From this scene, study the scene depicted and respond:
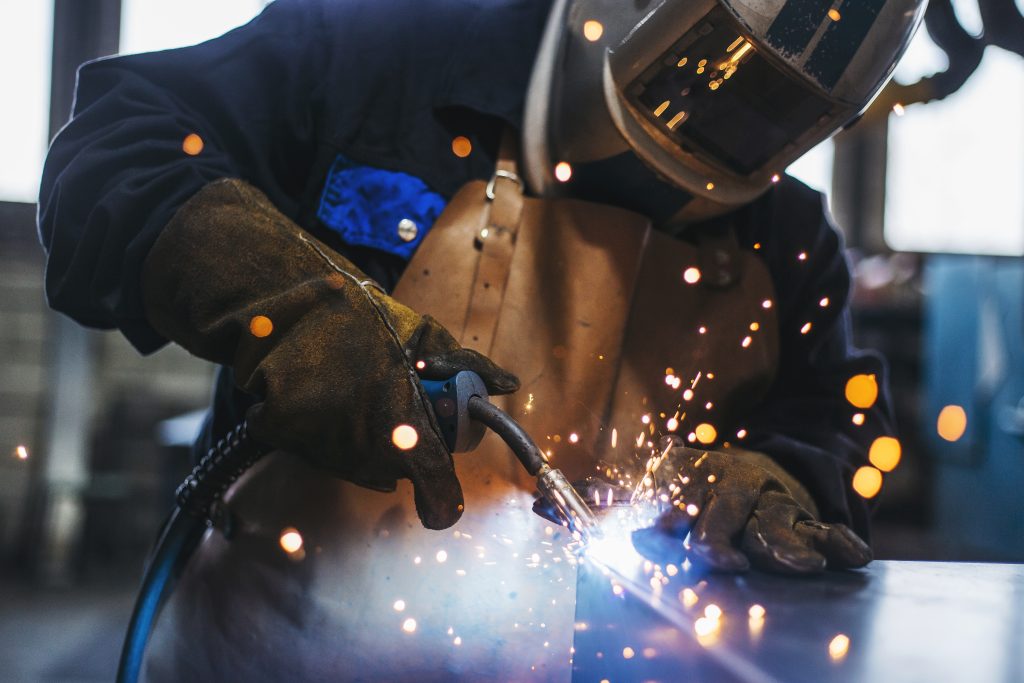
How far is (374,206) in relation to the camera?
932 mm

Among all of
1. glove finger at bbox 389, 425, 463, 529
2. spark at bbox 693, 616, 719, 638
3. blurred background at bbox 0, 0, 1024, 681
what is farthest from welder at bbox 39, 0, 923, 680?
blurred background at bbox 0, 0, 1024, 681

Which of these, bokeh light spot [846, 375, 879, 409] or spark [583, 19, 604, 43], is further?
bokeh light spot [846, 375, 879, 409]

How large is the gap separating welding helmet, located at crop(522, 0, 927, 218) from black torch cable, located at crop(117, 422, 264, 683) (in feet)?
1.49

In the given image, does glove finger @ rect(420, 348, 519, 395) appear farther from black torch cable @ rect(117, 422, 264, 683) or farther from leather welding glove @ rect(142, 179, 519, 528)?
black torch cable @ rect(117, 422, 264, 683)

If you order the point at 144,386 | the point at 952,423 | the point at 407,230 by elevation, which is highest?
the point at 407,230

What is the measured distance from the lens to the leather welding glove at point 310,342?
691mm

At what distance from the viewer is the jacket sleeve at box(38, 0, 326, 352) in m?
0.80

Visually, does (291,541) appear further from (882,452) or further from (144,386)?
(144,386)

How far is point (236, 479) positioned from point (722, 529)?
1.66 feet

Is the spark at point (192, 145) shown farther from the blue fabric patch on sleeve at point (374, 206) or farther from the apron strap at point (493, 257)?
the apron strap at point (493, 257)

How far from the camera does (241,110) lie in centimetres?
91

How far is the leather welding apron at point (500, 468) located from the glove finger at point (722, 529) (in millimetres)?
154

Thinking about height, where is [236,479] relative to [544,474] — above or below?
below

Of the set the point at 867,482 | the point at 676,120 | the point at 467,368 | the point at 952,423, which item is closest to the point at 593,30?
the point at 676,120
